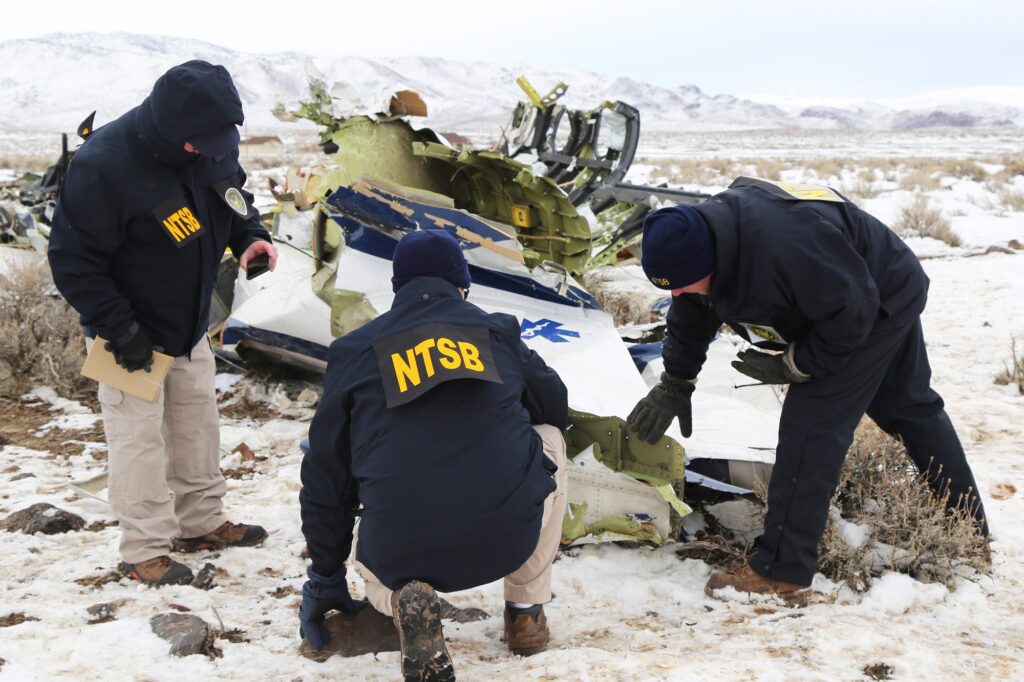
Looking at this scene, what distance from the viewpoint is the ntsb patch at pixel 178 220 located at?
9.12 feet

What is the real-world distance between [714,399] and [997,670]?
1.97 metres

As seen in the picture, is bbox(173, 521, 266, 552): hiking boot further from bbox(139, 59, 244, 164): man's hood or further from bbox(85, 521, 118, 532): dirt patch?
bbox(139, 59, 244, 164): man's hood

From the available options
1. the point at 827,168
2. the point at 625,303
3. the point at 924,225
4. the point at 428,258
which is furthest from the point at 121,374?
the point at 827,168

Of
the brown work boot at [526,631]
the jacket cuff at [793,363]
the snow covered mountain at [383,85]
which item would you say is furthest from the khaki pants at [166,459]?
the snow covered mountain at [383,85]

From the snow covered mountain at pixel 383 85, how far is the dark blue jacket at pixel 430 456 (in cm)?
11116

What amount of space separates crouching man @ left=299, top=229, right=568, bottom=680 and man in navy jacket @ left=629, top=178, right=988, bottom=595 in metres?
0.70

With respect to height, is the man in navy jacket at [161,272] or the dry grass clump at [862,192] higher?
the dry grass clump at [862,192]

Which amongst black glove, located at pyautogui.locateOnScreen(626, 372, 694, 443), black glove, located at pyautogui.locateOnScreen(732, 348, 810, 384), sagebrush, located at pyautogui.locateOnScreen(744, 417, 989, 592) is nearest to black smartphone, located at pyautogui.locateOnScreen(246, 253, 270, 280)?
black glove, located at pyautogui.locateOnScreen(626, 372, 694, 443)

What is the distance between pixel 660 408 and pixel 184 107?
2.08 metres

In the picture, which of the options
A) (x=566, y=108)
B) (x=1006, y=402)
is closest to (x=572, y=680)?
(x=1006, y=402)

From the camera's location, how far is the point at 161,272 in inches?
113

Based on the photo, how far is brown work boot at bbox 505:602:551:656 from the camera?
256 cm

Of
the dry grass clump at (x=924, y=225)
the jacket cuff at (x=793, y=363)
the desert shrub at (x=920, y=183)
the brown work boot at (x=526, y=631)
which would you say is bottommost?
the brown work boot at (x=526, y=631)

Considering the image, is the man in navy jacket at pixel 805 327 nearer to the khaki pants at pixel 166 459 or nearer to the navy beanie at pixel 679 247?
the navy beanie at pixel 679 247
